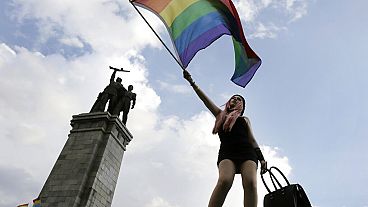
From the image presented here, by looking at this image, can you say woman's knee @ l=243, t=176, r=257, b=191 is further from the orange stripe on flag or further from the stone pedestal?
the stone pedestal

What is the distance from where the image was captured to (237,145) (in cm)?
347

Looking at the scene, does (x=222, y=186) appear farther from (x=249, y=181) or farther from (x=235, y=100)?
(x=235, y=100)

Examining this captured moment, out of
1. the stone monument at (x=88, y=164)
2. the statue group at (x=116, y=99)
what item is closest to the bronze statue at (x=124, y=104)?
the statue group at (x=116, y=99)

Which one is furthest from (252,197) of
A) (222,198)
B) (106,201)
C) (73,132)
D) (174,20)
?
(73,132)

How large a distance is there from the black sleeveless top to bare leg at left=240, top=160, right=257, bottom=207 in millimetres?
73

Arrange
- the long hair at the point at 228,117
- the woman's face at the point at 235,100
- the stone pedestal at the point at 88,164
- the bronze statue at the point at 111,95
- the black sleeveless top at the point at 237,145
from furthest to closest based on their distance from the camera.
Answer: the bronze statue at the point at 111,95
the stone pedestal at the point at 88,164
the woman's face at the point at 235,100
the long hair at the point at 228,117
the black sleeveless top at the point at 237,145

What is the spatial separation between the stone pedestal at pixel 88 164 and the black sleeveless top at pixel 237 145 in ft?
32.7

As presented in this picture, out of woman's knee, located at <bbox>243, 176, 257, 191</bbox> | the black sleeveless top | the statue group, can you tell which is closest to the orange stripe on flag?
the black sleeveless top

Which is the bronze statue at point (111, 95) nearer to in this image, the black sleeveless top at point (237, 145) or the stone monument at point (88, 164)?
the stone monument at point (88, 164)

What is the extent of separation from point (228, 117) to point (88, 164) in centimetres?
1045

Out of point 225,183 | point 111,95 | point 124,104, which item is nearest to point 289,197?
point 225,183

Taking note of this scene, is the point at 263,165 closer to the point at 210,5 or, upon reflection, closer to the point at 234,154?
the point at 234,154

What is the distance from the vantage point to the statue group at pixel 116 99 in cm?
1568

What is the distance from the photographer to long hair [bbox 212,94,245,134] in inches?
141
